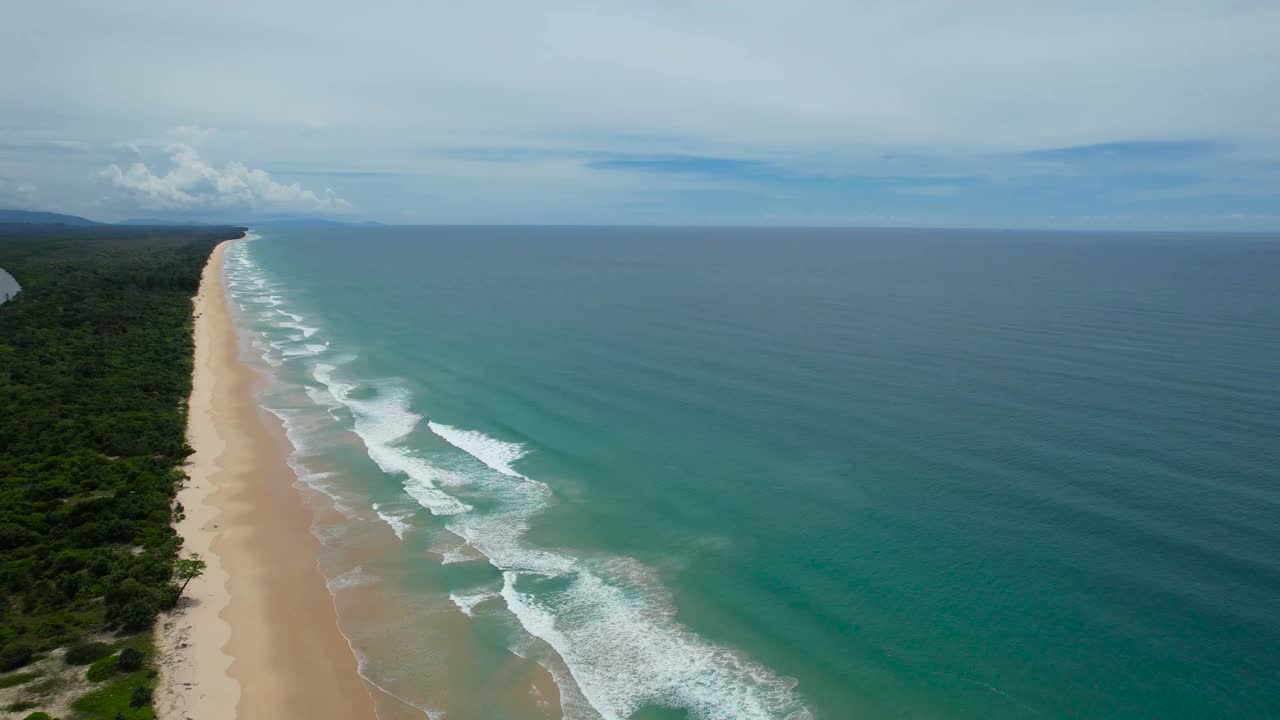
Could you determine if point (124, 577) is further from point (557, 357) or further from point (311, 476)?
point (557, 357)

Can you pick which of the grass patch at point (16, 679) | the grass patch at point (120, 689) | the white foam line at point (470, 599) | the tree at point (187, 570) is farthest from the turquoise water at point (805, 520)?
the grass patch at point (16, 679)

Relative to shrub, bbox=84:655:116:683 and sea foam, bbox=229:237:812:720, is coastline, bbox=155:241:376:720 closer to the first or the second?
shrub, bbox=84:655:116:683

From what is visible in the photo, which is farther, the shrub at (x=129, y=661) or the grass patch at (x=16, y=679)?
the shrub at (x=129, y=661)

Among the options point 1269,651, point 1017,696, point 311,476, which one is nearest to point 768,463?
point 1017,696

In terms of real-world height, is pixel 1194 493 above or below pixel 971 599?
above

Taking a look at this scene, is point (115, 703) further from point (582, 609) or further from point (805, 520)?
point (805, 520)

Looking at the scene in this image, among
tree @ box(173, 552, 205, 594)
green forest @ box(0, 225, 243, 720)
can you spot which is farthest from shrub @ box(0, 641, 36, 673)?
tree @ box(173, 552, 205, 594)

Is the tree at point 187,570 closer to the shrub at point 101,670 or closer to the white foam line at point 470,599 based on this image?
the shrub at point 101,670
